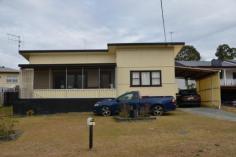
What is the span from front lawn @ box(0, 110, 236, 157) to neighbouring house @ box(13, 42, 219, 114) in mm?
8299

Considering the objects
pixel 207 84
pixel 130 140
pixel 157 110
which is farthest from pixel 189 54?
pixel 130 140

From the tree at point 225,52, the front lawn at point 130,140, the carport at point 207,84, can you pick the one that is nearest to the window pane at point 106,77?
the carport at point 207,84

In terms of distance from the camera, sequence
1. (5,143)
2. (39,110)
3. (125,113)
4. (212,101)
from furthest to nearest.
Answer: (212,101) < (39,110) < (125,113) < (5,143)

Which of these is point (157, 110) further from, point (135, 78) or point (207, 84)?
point (207, 84)

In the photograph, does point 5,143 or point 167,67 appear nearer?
point 5,143

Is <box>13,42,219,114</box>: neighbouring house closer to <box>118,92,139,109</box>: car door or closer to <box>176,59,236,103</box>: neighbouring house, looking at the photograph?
<box>118,92,139,109</box>: car door

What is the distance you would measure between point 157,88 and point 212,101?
18.7 feet

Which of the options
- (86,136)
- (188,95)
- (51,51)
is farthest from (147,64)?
(86,136)

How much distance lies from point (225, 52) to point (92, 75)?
55302 millimetres

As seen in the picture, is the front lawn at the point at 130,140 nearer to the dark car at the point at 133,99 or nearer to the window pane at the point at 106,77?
the dark car at the point at 133,99

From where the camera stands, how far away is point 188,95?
30.8 m

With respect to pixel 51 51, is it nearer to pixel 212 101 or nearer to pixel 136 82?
pixel 136 82

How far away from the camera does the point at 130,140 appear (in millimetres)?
13305

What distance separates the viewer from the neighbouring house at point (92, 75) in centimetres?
2675
